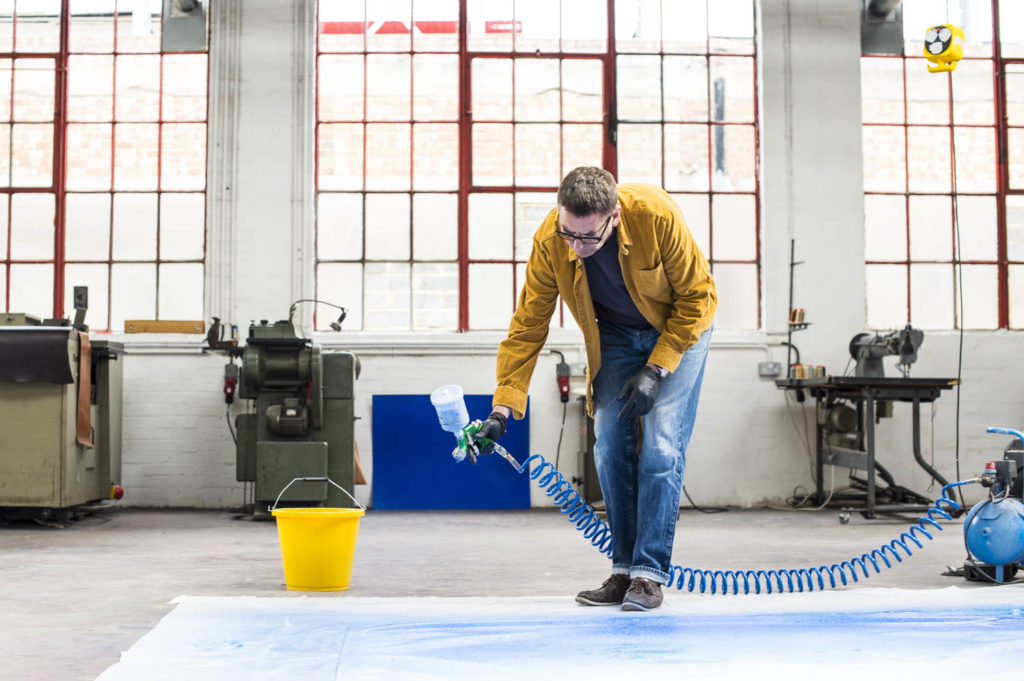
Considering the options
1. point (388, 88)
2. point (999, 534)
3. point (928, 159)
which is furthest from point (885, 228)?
point (999, 534)

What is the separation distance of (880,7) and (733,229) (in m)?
1.75

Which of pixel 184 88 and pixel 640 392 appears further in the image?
pixel 184 88

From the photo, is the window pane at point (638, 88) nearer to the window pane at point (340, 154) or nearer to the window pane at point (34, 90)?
the window pane at point (340, 154)

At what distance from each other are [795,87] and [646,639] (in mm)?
5035

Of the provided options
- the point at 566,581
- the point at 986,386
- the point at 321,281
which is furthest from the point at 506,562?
the point at 986,386

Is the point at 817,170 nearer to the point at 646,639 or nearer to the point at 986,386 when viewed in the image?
the point at 986,386

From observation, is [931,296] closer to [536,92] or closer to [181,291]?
[536,92]

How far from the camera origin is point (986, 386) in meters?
6.31

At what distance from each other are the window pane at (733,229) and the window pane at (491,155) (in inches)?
53.7

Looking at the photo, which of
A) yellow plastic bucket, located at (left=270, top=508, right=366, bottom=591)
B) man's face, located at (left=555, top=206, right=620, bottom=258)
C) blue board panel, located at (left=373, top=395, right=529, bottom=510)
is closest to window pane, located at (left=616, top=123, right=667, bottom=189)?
blue board panel, located at (left=373, top=395, right=529, bottom=510)

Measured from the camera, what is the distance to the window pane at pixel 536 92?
6348mm

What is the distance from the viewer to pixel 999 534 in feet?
9.79

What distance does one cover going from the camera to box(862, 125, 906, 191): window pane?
253 inches

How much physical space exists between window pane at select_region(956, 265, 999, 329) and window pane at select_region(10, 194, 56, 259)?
5.86 metres
